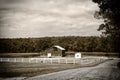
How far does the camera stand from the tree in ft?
52.5

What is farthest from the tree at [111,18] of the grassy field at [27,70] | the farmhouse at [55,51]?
the farmhouse at [55,51]

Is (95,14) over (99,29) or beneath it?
over

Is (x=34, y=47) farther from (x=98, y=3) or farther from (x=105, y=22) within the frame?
(x=98, y=3)

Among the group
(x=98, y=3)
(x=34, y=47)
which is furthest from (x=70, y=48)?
(x=98, y=3)

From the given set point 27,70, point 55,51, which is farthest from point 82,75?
point 55,51

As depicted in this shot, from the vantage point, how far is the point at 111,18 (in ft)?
62.1

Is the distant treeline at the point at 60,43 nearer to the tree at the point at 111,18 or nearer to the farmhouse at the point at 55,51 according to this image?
the farmhouse at the point at 55,51

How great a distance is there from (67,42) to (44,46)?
21.7 ft

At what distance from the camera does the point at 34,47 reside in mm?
58625

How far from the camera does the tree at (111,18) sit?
16.0m

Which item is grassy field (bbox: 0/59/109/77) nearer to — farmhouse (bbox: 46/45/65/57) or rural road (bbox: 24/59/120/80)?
rural road (bbox: 24/59/120/80)

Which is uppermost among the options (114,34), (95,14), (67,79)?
(95,14)

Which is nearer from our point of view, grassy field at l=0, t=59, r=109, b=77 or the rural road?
the rural road

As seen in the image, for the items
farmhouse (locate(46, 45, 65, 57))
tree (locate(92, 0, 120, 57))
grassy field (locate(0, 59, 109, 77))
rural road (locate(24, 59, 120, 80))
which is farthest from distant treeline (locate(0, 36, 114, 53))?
rural road (locate(24, 59, 120, 80))
